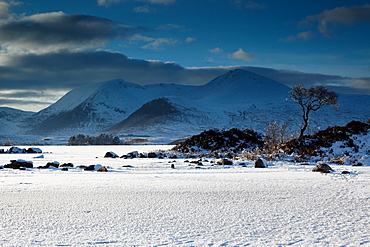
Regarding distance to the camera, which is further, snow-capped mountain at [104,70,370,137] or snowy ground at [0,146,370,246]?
→ snow-capped mountain at [104,70,370,137]

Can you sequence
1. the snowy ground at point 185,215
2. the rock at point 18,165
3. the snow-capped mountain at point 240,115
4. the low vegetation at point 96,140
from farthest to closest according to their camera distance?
1. the snow-capped mountain at point 240,115
2. the low vegetation at point 96,140
3. the rock at point 18,165
4. the snowy ground at point 185,215

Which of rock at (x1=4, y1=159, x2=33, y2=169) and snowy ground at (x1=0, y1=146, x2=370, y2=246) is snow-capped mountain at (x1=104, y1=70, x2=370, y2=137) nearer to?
rock at (x1=4, y1=159, x2=33, y2=169)

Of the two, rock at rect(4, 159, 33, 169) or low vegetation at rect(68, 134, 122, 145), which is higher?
rock at rect(4, 159, 33, 169)

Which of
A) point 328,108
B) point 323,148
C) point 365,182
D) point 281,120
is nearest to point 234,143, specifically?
point 323,148

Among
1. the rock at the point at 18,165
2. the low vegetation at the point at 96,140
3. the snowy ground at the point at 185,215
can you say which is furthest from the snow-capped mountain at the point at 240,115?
Answer: the snowy ground at the point at 185,215

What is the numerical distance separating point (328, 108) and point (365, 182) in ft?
573

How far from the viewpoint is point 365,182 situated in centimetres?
746

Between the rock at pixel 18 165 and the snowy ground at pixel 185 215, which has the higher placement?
the snowy ground at pixel 185 215

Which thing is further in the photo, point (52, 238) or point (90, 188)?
point (90, 188)

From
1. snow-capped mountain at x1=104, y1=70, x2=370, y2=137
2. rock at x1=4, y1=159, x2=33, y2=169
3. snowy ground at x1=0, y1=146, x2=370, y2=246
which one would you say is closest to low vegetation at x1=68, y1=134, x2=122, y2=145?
rock at x1=4, y1=159, x2=33, y2=169

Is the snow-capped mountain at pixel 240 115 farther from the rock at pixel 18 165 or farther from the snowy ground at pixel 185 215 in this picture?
the snowy ground at pixel 185 215

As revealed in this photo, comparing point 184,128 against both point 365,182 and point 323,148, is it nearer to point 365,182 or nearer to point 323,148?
point 323,148

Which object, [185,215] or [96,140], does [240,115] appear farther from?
[185,215]

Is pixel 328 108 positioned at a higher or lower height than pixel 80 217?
higher
